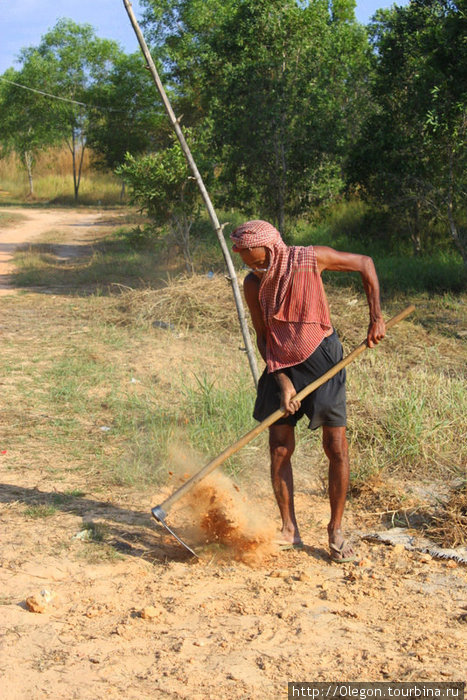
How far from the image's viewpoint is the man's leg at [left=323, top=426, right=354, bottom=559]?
3.45 metres

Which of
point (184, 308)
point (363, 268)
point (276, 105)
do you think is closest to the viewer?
point (363, 268)

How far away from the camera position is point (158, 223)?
1077cm

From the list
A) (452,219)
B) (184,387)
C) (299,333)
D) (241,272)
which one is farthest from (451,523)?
(452,219)

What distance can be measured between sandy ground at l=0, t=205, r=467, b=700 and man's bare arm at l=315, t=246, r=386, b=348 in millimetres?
1070

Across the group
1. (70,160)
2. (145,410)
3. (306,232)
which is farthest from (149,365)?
(70,160)

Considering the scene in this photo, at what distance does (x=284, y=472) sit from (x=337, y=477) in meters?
0.25

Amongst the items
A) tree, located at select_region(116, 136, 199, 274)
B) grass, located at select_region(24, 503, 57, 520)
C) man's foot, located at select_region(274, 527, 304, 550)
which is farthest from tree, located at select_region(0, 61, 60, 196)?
man's foot, located at select_region(274, 527, 304, 550)

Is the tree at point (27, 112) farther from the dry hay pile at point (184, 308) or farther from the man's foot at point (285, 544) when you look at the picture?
the man's foot at point (285, 544)

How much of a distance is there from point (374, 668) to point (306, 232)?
1101cm

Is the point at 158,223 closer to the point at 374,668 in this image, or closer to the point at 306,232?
the point at 306,232

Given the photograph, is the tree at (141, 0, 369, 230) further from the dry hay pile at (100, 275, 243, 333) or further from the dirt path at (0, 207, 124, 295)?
the dirt path at (0, 207, 124, 295)

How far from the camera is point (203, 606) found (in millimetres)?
3045

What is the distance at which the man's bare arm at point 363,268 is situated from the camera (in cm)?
333

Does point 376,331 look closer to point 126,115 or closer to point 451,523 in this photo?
point 451,523
